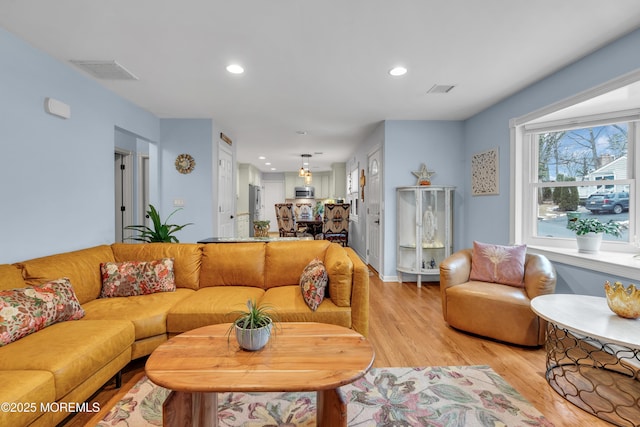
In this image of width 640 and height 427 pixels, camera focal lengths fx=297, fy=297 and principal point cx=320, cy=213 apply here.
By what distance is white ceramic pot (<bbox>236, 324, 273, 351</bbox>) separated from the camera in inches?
57.4

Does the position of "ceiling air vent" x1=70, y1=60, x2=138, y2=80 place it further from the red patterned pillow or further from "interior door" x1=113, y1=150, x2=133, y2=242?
the red patterned pillow

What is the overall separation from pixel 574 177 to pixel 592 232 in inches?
26.1

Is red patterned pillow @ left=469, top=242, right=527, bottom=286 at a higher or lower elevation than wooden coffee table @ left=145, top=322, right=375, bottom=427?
higher

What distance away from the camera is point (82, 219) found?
9.77 feet

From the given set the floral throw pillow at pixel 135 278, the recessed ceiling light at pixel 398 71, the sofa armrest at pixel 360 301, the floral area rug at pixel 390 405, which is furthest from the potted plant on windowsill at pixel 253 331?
the recessed ceiling light at pixel 398 71

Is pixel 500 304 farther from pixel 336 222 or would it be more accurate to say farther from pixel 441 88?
pixel 336 222

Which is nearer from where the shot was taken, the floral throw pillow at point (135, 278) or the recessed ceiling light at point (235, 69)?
the floral throw pillow at point (135, 278)

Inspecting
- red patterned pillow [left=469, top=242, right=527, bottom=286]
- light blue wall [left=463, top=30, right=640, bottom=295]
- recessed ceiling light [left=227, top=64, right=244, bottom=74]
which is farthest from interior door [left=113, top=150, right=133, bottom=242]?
light blue wall [left=463, top=30, right=640, bottom=295]

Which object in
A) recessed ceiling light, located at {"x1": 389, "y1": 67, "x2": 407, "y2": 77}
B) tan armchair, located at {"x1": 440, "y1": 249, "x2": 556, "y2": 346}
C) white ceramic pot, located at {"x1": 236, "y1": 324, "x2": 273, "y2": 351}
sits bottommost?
tan armchair, located at {"x1": 440, "y1": 249, "x2": 556, "y2": 346}

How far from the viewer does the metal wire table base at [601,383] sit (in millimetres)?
1726

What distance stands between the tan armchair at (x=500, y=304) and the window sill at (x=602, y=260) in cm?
33

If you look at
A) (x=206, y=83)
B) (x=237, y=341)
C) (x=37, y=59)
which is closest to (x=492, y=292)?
(x=237, y=341)

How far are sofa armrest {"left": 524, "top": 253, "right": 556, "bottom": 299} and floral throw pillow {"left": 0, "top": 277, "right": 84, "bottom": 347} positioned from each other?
11.7ft

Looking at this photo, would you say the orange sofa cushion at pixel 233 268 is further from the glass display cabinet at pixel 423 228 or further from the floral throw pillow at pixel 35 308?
the glass display cabinet at pixel 423 228
